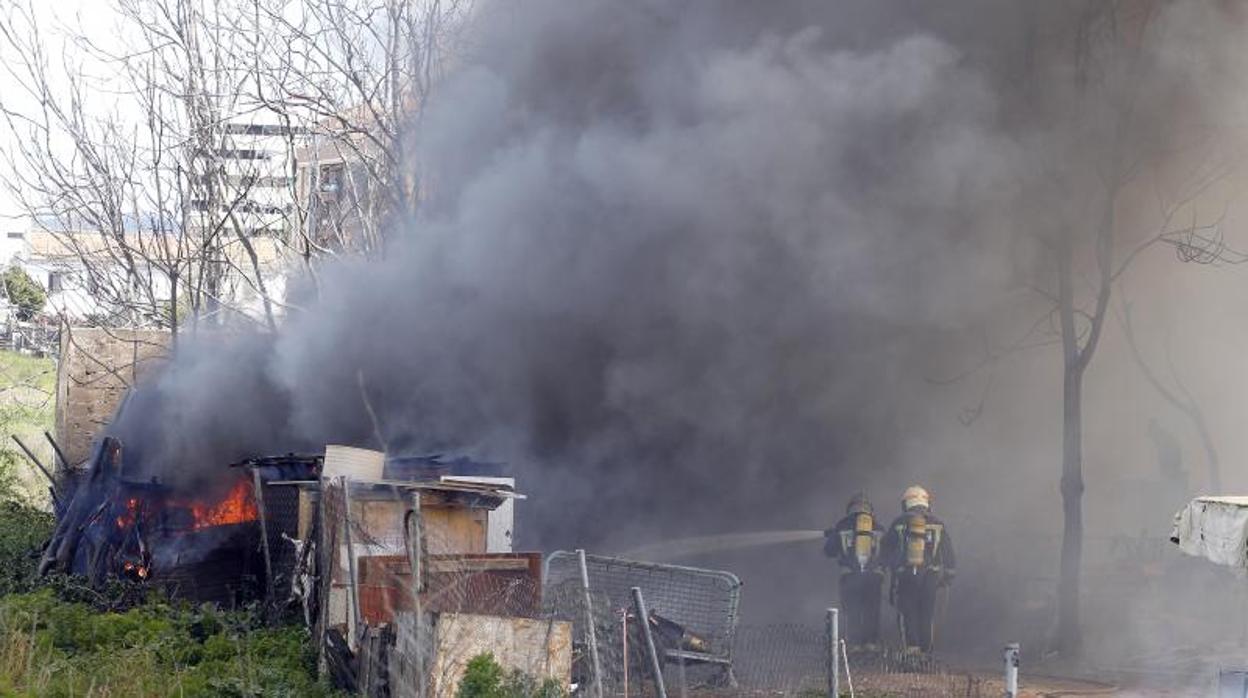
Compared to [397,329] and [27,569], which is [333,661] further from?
[397,329]

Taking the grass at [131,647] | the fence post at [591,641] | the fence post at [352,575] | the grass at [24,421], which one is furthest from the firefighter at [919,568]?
the grass at [24,421]

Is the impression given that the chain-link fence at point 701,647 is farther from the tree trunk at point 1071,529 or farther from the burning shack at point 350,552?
the tree trunk at point 1071,529

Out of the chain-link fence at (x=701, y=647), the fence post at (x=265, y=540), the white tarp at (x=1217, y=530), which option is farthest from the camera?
the fence post at (x=265, y=540)

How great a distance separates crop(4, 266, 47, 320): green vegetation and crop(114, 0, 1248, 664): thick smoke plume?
1648 cm

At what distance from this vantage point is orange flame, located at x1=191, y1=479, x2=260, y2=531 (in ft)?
45.8

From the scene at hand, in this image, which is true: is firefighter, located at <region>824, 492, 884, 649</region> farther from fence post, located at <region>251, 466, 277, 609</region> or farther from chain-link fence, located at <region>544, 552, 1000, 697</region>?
fence post, located at <region>251, 466, 277, 609</region>

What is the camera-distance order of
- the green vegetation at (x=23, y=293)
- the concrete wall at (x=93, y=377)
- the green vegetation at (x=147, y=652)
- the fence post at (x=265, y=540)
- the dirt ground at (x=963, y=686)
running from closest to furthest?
the green vegetation at (x=147, y=652) → the dirt ground at (x=963, y=686) → the fence post at (x=265, y=540) → the concrete wall at (x=93, y=377) → the green vegetation at (x=23, y=293)

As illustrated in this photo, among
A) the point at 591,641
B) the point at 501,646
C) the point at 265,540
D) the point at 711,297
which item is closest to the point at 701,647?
the point at 591,641

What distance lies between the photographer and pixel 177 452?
50.8ft

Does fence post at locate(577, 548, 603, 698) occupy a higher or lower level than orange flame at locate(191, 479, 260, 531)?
lower

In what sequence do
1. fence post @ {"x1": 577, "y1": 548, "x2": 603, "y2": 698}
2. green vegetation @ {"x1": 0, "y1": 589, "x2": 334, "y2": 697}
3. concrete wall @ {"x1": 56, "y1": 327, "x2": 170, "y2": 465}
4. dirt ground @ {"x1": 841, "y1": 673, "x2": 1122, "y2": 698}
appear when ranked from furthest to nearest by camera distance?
1. concrete wall @ {"x1": 56, "y1": 327, "x2": 170, "y2": 465}
2. dirt ground @ {"x1": 841, "y1": 673, "x2": 1122, "y2": 698}
3. green vegetation @ {"x1": 0, "y1": 589, "x2": 334, "y2": 697}
4. fence post @ {"x1": 577, "y1": 548, "x2": 603, "y2": 698}

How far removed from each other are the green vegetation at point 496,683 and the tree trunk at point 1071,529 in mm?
6425

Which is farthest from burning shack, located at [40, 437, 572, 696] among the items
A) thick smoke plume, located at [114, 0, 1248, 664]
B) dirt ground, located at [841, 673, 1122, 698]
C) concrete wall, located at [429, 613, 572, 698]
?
dirt ground, located at [841, 673, 1122, 698]

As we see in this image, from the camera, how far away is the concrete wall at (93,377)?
1955cm
